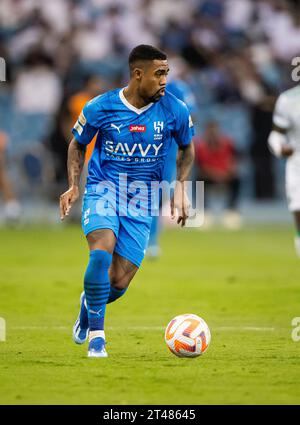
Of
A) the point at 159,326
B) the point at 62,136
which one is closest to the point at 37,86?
the point at 62,136

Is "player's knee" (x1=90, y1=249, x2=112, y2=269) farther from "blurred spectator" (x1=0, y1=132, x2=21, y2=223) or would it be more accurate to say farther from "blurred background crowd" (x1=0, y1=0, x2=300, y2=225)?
"blurred background crowd" (x1=0, y1=0, x2=300, y2=225)

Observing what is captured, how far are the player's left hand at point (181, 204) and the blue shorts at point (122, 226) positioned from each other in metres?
0.33

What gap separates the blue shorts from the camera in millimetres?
9109

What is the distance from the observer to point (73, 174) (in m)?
9.25

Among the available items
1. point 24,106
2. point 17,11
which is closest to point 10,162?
point 24,106

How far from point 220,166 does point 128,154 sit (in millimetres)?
15873

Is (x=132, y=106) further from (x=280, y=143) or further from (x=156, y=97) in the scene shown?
(x=280, y=143)

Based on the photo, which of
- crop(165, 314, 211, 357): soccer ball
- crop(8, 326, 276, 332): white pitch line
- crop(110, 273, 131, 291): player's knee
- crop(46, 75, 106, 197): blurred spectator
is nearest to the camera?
crop(165, 314, 211, 357): soccer ball

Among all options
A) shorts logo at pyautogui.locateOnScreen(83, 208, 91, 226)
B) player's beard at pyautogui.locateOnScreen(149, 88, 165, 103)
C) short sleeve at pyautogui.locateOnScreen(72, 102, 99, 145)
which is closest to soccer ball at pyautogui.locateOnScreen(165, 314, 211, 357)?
shorts logo at pyautogui.locateOnScreen(83, 208, 91, 226)

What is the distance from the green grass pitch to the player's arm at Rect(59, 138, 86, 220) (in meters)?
1.24

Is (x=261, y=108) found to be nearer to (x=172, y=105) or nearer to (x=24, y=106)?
(x=24, y=106)

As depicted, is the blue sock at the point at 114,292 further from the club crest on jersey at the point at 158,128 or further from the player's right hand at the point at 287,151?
the player's right hand at the point at 287,151
